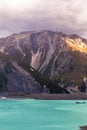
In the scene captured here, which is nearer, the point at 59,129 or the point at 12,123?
the point at 59,129

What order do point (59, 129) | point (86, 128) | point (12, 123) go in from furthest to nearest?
1. point (12, 123)
2. point (59, 129)
3. point (86, 128)

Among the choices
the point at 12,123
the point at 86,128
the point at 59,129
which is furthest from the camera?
the point at 12,123

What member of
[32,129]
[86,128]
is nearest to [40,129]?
[32,129]

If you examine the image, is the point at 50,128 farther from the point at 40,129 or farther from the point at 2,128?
the point at 2,128

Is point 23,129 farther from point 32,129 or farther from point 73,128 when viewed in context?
point 73,128

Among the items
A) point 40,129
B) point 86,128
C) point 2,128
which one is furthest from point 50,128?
point 86,128

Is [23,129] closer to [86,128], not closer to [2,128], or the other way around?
[2,128]

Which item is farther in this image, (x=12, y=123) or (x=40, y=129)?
(x=12, y=123)

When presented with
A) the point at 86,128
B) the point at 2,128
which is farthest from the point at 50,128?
the point at 86,128
